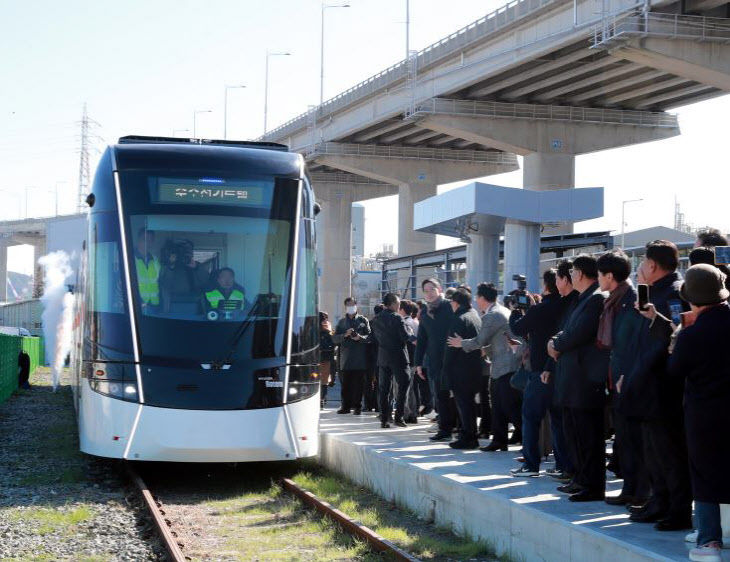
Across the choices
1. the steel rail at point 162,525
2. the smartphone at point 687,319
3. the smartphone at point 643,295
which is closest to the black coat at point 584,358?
the smartphone at point 643,295

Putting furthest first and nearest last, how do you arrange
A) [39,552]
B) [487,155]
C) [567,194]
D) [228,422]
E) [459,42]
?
[487,155], [459,42], [567,194], [228,422], [39,552]

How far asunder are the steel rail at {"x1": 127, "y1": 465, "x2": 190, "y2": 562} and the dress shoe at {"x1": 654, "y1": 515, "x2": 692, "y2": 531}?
330cm

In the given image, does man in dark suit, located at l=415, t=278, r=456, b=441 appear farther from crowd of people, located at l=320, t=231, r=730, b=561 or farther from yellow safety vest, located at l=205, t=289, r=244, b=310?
yellow safety vest, located at l=205, t=289, r=244, b=310

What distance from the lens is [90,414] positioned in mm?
12148

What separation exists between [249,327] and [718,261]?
219 inches

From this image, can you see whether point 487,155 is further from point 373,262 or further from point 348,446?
point 373,262

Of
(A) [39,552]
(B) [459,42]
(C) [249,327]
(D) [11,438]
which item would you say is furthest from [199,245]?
(B) [459,42]

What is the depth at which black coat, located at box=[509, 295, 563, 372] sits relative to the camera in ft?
34.0

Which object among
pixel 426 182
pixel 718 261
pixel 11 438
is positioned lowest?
pixel 11 438

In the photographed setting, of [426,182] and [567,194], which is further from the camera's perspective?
[426,182]

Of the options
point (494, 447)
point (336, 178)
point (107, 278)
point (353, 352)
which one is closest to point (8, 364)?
point (353, 352)

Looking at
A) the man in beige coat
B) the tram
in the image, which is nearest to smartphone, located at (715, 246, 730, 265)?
the man in beige coat

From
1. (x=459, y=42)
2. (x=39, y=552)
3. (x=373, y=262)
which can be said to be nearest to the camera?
(x=39, y=552)

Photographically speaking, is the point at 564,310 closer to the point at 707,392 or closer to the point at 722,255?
the point at 722,255
